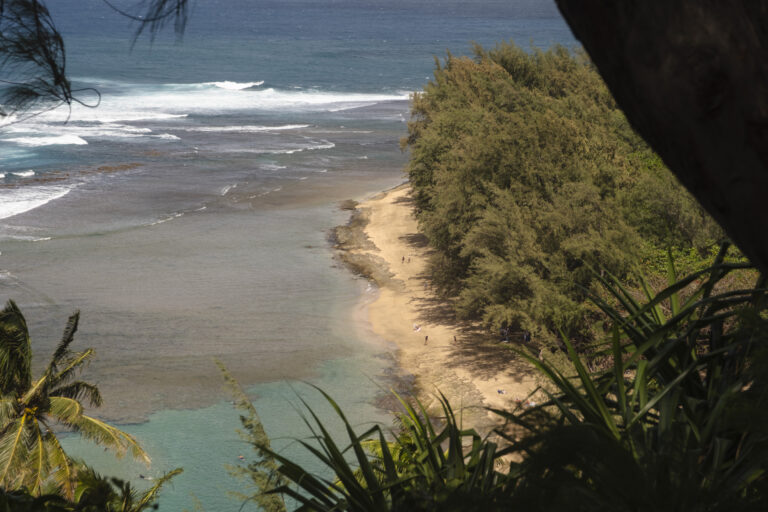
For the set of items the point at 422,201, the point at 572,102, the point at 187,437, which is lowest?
the point at 187,437

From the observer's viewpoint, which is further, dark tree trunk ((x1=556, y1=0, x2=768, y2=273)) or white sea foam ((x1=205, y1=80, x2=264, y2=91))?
white sea foam ((x1=205, y1=80, x2=264, y2=91))

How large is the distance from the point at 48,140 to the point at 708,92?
174 feet

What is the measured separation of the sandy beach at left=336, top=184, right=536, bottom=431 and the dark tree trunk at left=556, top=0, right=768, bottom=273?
10569 millimetres

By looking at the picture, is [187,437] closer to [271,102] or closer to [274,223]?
[274,223]

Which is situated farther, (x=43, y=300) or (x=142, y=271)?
(x=142, y=271)

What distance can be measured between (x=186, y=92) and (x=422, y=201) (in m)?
49.6

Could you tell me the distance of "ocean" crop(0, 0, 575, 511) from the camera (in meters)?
18.2

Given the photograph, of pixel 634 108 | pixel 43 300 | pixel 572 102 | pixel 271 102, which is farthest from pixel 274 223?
pixel 271 102

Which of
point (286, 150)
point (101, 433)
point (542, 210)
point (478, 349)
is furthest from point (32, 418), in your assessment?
point (286, 150)

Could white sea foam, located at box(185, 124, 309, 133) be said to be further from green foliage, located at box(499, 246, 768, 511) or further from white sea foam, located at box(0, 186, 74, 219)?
green foliage, located at box(499, 246, 768, 511)

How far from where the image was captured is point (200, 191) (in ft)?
128

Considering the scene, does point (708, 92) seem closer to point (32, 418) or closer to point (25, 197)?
point (32, 418)

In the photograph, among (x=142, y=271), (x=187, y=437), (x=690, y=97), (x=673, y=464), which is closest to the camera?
(x=690, y=97)

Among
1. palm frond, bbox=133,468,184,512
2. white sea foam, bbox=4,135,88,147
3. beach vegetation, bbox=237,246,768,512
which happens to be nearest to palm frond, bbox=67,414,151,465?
palm frond, bbox=133,468,184,512
